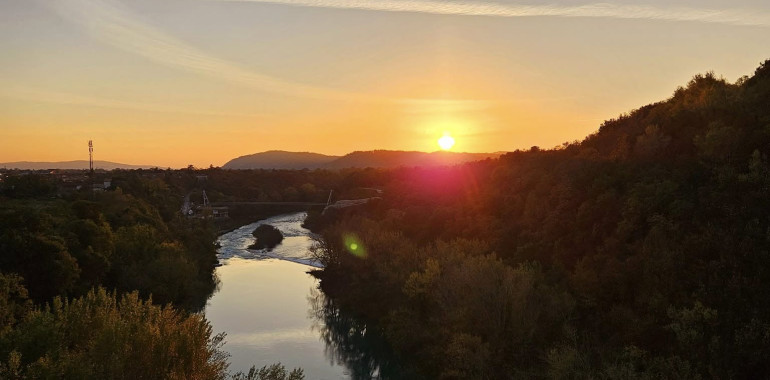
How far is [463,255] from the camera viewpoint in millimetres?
38312

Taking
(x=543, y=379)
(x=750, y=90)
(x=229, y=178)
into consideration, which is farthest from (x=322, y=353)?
(x=229, y=178)

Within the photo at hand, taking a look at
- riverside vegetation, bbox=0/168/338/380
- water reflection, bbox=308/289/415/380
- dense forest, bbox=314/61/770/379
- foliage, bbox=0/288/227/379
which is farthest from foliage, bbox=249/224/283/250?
foliage, bbox=0/288/227/379

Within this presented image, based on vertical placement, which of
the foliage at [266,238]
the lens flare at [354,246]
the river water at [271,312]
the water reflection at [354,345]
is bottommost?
the water reflection at [354,345]

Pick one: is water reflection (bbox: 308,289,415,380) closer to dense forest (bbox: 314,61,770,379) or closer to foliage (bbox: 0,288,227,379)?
dense forest (bbox: 314,61,770,379)

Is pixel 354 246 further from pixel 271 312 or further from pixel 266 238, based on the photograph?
pixel 266 238

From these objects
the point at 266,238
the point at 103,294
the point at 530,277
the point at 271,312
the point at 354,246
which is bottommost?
the point at 271,312

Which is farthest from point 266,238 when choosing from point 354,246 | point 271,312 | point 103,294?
point 103,294

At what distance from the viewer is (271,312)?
48.4m

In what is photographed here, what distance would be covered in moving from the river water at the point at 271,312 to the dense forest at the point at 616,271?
262cm

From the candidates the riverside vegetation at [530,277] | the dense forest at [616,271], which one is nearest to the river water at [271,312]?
the riverside vegetation at [530,277]

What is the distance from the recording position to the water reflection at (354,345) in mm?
34906

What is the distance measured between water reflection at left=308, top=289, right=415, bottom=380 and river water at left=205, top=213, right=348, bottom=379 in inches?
11.4

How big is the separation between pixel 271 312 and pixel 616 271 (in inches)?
1184

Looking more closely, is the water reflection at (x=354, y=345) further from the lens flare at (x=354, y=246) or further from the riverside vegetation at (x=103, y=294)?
the lens flare at (x=354, y=246)
